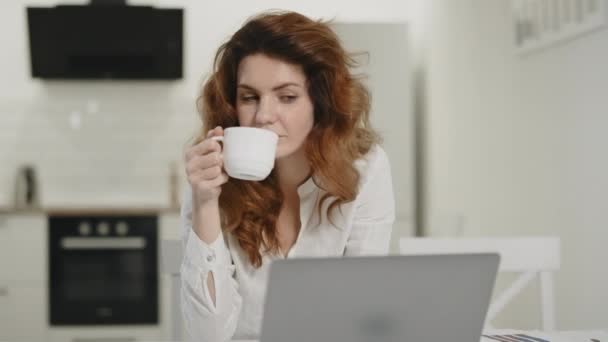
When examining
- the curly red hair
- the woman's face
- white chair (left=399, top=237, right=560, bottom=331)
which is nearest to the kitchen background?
white chair (left=399, top=237, right=560, bottom=331)

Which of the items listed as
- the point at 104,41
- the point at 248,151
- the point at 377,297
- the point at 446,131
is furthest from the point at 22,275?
the point at 377,297

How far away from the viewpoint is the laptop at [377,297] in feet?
2.43

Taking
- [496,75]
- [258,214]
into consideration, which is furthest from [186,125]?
[258,214]

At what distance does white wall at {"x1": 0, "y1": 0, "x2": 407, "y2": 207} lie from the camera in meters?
4.25

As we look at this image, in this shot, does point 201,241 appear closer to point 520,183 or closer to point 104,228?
point 520,183

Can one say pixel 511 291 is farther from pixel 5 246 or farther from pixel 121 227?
pixel 5 246

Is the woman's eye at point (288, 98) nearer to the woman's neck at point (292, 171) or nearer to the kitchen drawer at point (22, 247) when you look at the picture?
the woman's neck at point (292, 171)

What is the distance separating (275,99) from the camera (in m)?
1.33

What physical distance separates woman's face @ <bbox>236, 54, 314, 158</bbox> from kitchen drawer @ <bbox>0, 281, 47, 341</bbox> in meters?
2.73

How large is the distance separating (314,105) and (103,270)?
263cm

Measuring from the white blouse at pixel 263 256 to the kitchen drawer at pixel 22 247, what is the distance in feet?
8.32

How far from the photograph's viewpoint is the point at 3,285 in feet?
12.2

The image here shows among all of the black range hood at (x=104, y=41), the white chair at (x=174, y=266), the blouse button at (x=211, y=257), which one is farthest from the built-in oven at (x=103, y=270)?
the blouse button at (x=211, y=257)

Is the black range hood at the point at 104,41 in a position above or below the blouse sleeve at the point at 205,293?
above
